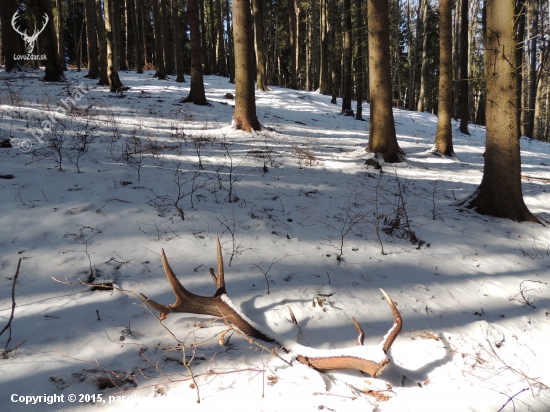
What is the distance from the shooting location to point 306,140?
377 inches

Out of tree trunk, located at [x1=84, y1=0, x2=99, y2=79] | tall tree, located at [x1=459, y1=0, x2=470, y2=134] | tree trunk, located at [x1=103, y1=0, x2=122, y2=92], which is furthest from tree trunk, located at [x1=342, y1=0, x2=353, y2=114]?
tree trunk, located at [x1=84, y1=0, x2=99, y2=79]

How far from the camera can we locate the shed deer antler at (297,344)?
1.98 meters

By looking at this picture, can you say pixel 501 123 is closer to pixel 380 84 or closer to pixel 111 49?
pixel 380 84

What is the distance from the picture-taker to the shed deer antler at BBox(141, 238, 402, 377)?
1.98 meters

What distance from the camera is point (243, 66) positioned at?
8.59 meters

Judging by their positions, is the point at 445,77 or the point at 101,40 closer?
the point at 445,77

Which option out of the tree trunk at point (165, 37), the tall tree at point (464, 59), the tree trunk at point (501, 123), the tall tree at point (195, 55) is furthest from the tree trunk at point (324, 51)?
the tree trunk at point (501, 123)

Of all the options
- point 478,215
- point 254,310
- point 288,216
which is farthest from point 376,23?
point 254,310

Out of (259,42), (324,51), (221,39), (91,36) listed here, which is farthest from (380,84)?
(221,39)

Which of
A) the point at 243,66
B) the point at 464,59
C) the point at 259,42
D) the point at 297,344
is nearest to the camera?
the point at 297,344

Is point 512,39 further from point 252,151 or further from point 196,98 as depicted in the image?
point 196,98

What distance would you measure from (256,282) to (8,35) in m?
20.0

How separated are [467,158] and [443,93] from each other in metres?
2.24

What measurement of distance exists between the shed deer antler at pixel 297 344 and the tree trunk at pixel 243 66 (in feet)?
23.6
